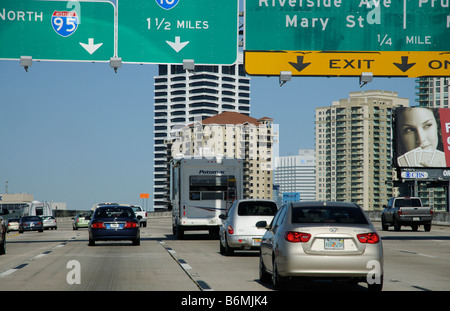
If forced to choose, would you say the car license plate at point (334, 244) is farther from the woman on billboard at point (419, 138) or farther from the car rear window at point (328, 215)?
the woman on billboard at point (419, 138)

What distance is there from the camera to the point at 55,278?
49.3 feet

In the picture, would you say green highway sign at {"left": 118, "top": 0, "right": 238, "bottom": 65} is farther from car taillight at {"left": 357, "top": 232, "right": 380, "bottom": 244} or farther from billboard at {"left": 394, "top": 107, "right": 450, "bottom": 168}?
billboard at {"left": 394, "top": 107, "right": 450, "bottom": 168}

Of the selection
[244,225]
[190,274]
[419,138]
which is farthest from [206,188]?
[419,138]

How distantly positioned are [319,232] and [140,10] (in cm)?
1585

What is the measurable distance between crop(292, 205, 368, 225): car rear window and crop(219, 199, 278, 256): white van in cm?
914

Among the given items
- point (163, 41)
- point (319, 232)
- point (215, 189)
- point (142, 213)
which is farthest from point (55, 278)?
point (142, 213)

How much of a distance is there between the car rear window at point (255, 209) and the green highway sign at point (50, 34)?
705 cm

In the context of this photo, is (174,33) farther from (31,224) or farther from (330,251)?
(31,224)

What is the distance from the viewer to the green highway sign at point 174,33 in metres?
25.8

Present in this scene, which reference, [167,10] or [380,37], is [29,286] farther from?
[380,37]

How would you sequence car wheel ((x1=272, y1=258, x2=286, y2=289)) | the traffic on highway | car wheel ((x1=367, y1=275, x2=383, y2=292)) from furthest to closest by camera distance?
the traffic on highway < car wheel ((x1=272, y1=258, x2=286, y2=289)) < car wheel ((x1=367, y1=275, x2=383, y2=292))

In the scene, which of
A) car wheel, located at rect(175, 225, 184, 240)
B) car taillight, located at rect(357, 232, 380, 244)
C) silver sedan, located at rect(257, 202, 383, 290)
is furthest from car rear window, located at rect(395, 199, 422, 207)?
car taillight, located at rect(357, 232, 380, 244)

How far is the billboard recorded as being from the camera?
75.9 metres

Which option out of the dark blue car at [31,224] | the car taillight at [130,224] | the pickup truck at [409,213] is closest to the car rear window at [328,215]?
the car taillight at [130,224]
